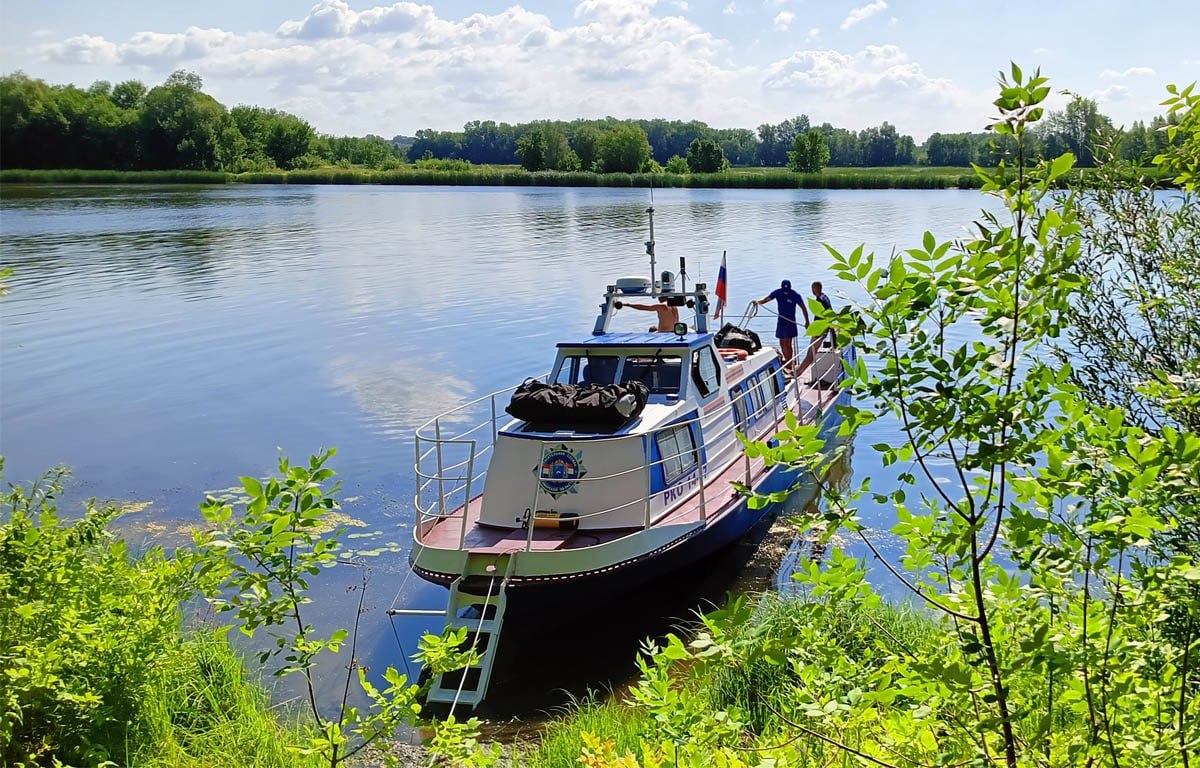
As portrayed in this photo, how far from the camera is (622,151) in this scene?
384 feet

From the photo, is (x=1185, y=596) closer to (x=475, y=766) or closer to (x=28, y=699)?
(x=475, y=766)

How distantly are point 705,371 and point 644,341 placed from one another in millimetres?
942

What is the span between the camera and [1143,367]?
592cm

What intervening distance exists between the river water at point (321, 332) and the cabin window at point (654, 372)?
240 centimetres

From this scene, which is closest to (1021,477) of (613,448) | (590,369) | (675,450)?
(613,448)

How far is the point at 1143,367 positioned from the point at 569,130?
133859mm

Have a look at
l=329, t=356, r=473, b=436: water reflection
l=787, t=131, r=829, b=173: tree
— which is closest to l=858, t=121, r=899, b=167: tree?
l=787, t=131, r=829, b=173: tree

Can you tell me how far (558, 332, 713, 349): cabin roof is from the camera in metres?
11.6

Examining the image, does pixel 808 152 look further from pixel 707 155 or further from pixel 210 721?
pixel 210 721

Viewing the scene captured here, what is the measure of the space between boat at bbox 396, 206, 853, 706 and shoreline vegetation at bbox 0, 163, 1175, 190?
2463 inches

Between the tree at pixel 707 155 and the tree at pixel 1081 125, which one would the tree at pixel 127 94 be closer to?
the tree at pixel 707 155

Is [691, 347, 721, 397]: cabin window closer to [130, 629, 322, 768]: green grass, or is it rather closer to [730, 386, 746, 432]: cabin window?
[730, 386, 746, 432]: cabin window

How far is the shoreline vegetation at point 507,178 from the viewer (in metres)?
76.2

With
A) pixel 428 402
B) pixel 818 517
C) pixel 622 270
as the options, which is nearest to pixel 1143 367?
pixel 818 517
